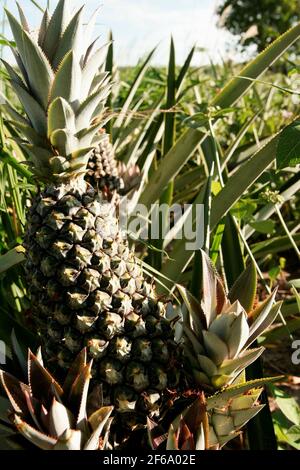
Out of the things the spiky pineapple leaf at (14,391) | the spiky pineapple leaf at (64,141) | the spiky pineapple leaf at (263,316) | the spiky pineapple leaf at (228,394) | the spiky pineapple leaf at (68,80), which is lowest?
the spiky pineapple leaf at (228,394)

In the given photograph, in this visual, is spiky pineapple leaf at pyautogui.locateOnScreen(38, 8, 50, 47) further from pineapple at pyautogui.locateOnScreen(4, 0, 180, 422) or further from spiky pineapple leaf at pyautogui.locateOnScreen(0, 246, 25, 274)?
spiky pineapple leaf at pyautogui.locateOnScreen(0, 246, 25, 274)

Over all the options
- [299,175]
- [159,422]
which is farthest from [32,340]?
[299,175]

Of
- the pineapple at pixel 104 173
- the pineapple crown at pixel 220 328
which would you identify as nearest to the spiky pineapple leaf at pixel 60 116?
the pineapple crown at pixel 220 328

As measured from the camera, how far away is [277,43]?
115 cm

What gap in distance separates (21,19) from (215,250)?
1.91 feet

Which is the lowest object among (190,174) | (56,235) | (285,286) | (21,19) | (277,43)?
(285,286)

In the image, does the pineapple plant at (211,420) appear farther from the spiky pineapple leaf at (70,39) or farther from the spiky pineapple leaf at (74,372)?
the spiky pineapple leaf at (70,39)

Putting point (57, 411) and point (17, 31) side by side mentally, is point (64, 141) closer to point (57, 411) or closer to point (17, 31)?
point (17, 31)

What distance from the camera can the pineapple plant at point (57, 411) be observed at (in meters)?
0.60

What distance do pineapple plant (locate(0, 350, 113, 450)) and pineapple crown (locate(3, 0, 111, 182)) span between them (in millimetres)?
294

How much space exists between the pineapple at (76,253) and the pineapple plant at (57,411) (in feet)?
0.21

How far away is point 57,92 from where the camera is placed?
2.48ft

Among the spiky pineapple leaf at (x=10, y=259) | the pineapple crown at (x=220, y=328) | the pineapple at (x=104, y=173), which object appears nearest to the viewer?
the pineapple crown at (x=220, y=328)
